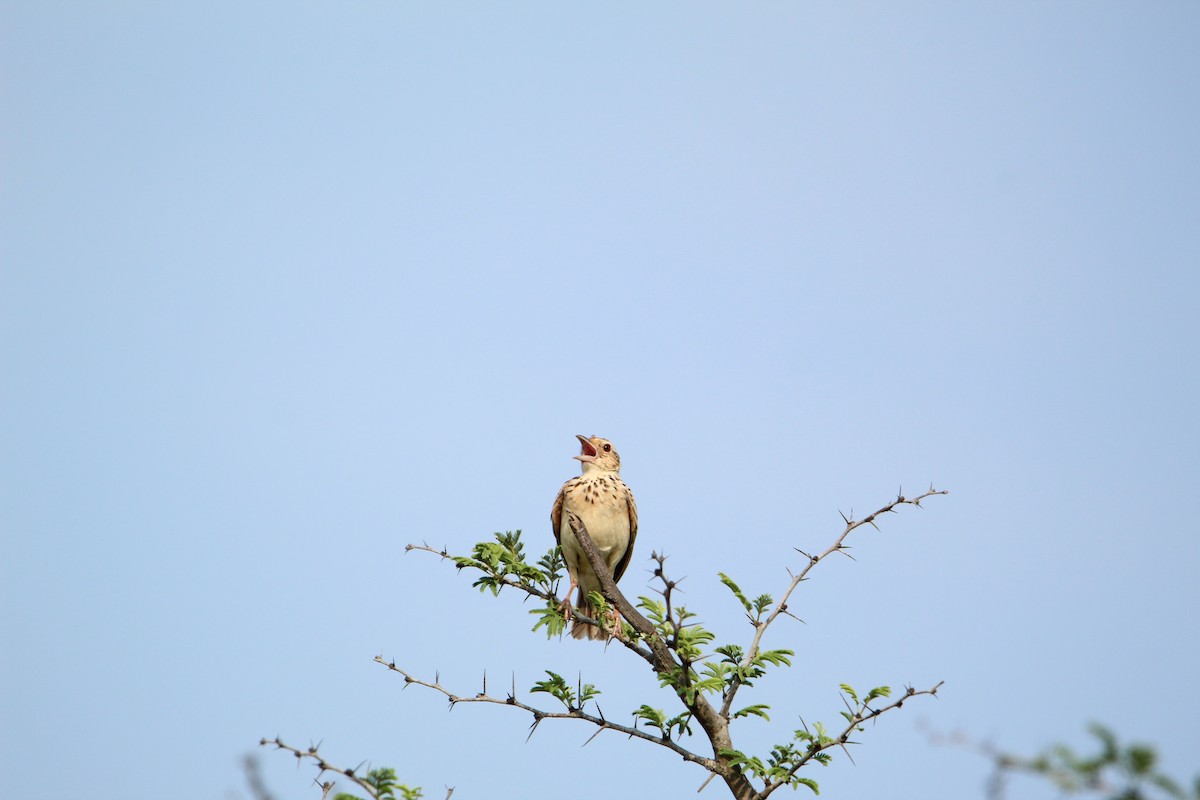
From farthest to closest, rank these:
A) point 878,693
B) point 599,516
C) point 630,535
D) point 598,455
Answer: point 598,455
point 630,535
point 599,516
point 878,693

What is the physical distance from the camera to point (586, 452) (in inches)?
396

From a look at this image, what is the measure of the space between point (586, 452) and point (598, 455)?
147 mm

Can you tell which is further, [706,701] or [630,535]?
[630,535]

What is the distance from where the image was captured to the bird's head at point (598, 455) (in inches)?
390

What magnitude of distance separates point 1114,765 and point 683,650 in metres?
3.73

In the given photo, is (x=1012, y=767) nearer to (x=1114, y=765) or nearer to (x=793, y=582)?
(x=1114, y=765)

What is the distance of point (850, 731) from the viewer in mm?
5406

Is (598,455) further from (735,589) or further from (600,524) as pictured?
(735,589)

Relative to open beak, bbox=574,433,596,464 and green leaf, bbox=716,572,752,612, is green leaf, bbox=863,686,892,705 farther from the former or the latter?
open beak, bbox=574,433,596,464

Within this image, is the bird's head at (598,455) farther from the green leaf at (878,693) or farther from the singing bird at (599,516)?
the green leaf at (878,693)

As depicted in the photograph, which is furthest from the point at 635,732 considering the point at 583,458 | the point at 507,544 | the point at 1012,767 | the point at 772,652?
the point at 583,458

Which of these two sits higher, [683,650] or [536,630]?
[536,630]

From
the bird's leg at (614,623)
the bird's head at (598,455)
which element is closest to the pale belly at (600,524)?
the bird's head at (598,455)

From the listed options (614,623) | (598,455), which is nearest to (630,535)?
(598,455)
